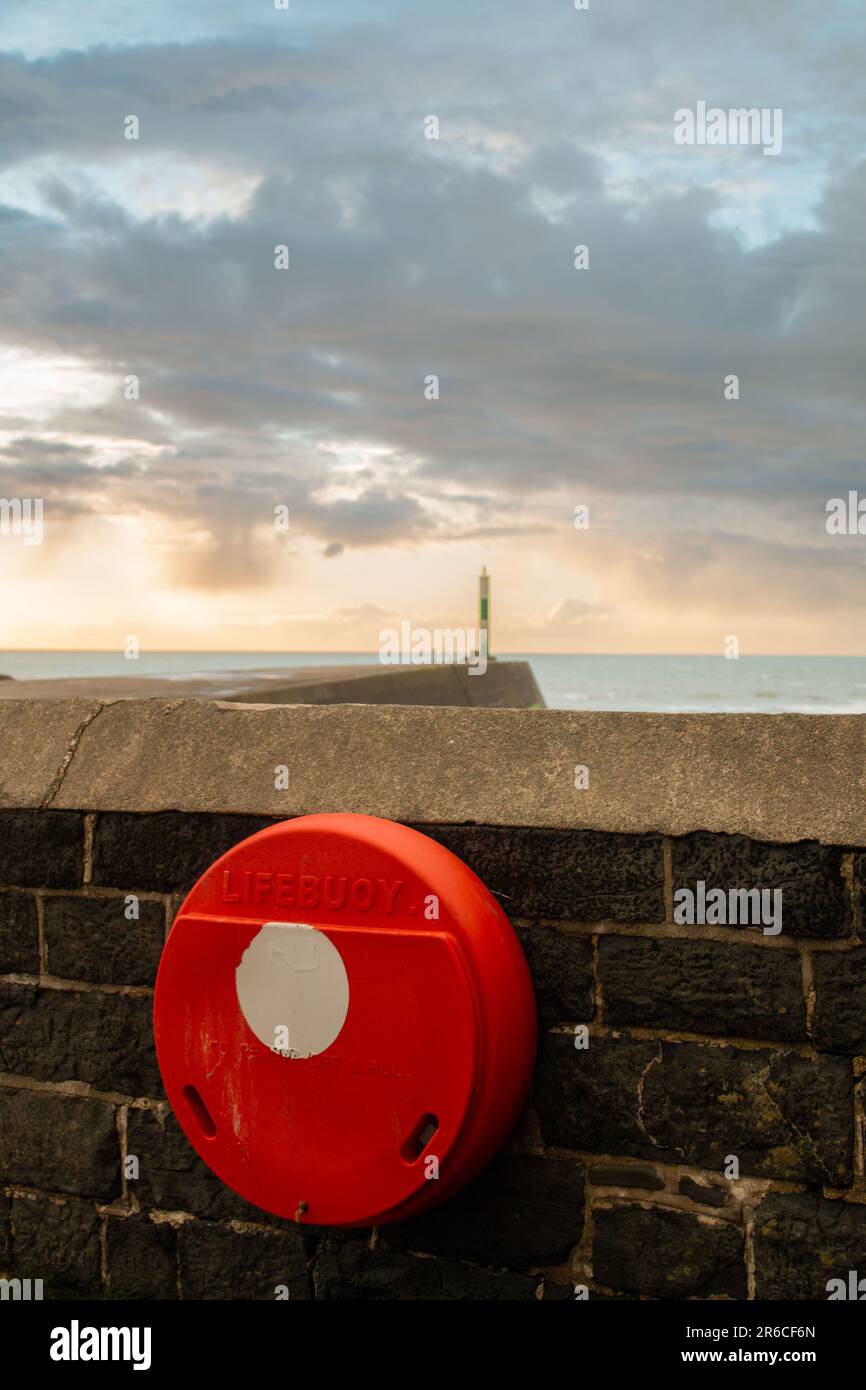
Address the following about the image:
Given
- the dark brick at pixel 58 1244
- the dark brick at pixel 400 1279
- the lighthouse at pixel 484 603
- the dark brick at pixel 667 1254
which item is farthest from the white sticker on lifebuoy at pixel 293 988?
the lighthouse at pixel 484 603

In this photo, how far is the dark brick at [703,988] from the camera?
2164mm

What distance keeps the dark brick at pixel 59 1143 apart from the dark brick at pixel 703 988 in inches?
47.5

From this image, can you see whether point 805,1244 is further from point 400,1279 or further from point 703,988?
point 400,1279

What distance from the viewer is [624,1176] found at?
228cm

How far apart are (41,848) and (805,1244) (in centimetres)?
179

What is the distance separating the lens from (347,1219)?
2207mm

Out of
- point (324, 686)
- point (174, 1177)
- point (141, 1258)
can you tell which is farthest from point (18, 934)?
point (324, 686)

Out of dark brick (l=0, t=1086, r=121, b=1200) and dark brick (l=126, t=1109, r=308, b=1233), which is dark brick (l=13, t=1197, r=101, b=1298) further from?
dark brick (l=126, t=1109, r=308, b=1233)

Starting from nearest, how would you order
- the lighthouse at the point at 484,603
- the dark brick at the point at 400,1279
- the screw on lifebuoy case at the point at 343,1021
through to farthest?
the screw on lifebuoy case at the point at 343,1021
the dark brick at the point at 400,1279
the lighthouse at the point at 484,603

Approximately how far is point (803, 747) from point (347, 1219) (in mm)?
1218

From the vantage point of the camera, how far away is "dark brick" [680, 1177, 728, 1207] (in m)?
2.21

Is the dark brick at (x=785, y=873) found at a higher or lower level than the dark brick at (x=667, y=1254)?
higher

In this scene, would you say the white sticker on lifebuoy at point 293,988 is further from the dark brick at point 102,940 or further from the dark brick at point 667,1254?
the dark brick at point 667,1254
